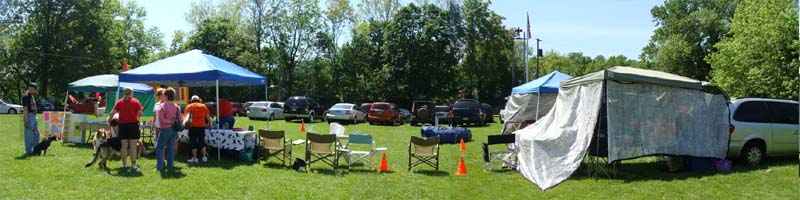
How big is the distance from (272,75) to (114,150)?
121 ft

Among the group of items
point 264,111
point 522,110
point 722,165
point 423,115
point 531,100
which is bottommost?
point 722,165

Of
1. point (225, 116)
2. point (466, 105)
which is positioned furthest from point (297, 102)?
point (225, 116)

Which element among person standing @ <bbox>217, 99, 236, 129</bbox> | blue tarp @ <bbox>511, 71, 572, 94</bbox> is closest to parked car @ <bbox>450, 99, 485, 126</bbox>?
blue tarp @ <bbox>511, 71, 572, 94</bbox>

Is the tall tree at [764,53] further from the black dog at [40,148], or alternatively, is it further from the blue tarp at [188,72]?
the black dog at [40,148]

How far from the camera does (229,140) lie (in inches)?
390

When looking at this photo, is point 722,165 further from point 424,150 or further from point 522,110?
point 522,110

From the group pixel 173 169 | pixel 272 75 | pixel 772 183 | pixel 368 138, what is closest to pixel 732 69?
pixel 772 183

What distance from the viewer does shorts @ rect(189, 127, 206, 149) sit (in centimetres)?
933

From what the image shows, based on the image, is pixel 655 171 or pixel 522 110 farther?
pixel 522 110

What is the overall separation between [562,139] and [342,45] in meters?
37.4

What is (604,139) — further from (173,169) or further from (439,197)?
(173,169)

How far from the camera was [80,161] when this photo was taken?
9289mm

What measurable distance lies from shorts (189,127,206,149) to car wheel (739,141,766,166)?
947 cm

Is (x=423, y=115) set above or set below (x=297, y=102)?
below
